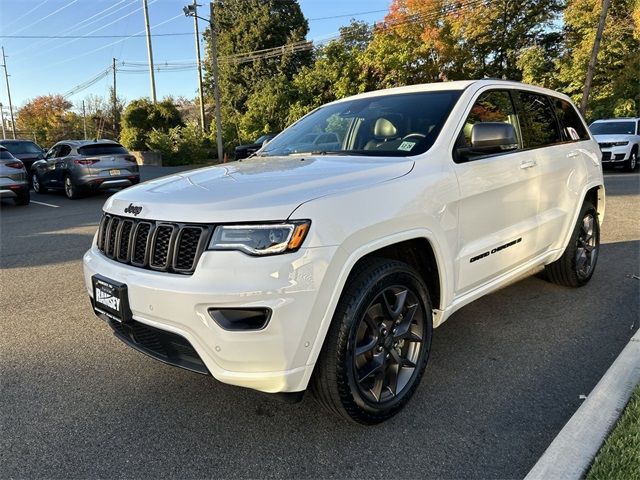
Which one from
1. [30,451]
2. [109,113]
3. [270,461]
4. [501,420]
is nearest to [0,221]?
[30,451]

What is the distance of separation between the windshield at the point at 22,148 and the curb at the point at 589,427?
18910 millimetres

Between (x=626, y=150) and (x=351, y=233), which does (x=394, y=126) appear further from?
(x=626, y=150)

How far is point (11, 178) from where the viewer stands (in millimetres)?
11148

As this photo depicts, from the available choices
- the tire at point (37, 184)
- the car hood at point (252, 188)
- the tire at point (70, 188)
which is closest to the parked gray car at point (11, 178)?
the tire at point (70, 188)

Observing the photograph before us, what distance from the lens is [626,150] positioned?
14609mm

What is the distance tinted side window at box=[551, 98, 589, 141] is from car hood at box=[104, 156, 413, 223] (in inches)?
95.7

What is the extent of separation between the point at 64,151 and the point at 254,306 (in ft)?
43.4

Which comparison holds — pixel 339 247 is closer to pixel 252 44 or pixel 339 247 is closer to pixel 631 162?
pixel 631 162

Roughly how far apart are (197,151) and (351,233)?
25.6 metres

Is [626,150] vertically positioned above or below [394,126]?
below

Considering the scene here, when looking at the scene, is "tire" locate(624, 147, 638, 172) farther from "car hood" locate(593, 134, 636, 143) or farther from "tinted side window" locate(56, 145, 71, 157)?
"tinted side window" locate(56, 145, 71, 157)

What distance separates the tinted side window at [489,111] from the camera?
10.4ft

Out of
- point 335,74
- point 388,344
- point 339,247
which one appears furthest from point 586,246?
point 335,74

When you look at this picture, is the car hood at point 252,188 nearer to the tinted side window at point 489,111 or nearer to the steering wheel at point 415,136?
the steering wheel at point 415,136
